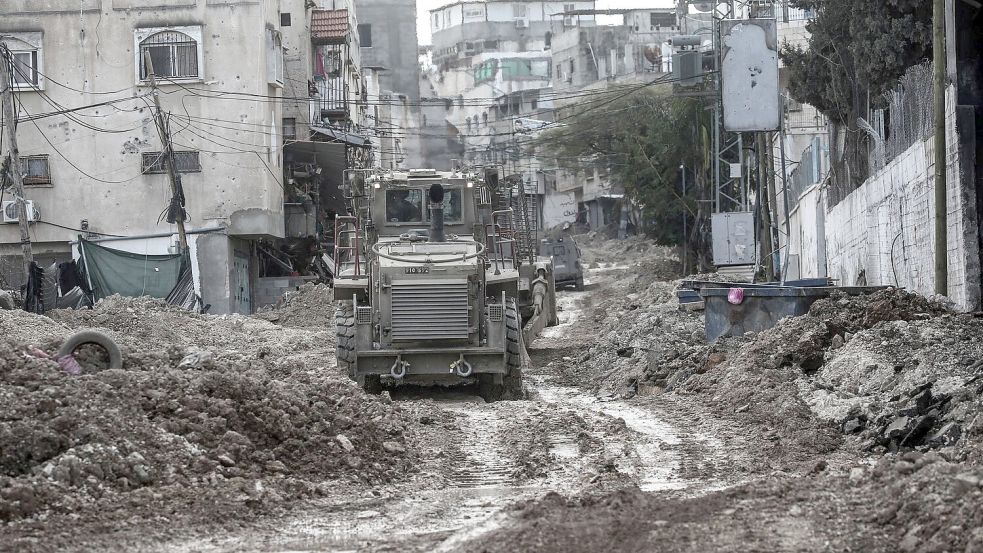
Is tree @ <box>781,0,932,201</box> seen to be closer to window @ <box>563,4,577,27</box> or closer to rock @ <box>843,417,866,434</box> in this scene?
rock @ <box>843,417,866,434</box>

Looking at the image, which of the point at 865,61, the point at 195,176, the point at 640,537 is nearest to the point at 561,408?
the point at 640,537

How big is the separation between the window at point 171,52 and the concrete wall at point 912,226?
19.8 metres

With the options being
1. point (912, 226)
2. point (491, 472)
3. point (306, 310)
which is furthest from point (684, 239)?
point (491, 472)

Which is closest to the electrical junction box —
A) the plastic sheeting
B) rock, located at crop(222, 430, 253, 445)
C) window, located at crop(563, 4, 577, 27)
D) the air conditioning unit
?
the plastic sheeting

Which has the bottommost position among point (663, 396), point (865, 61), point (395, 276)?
point (663, 396)

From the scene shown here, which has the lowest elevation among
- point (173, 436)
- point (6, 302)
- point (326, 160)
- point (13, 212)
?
point (173, 436)

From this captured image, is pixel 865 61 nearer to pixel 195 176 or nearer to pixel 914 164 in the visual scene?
pixel 914 164

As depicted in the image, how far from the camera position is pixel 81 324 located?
26406mm

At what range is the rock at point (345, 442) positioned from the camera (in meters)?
11.4

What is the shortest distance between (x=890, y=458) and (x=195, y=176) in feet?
109

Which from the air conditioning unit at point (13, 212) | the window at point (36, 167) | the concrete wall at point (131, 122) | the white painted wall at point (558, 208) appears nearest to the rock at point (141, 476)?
the concrete wall at point (131, 122)

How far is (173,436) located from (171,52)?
31.3 m

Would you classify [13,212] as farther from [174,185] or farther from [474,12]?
[474,12]

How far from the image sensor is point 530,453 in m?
12.1
